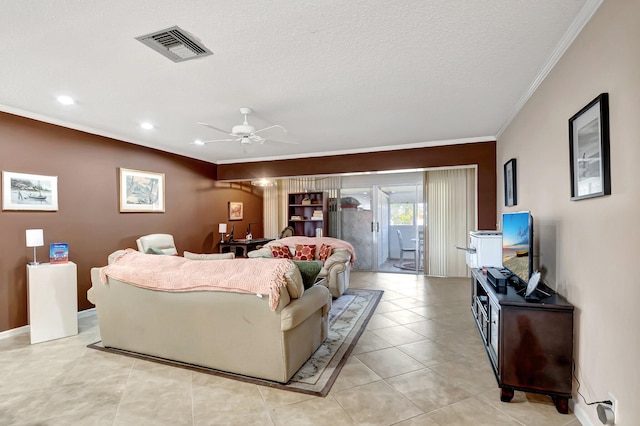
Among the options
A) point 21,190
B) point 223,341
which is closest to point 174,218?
point 21,190

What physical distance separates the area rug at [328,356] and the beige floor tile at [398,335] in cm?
24

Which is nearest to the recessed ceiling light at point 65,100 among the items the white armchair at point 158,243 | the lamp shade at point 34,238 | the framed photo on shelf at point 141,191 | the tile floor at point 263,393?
the lamp shade at point 34,238

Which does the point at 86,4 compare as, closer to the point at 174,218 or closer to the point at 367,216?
the point at 174,218

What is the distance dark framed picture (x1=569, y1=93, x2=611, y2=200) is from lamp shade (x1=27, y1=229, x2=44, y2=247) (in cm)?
503

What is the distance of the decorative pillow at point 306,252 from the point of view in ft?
18.6

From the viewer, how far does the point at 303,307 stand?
255cm

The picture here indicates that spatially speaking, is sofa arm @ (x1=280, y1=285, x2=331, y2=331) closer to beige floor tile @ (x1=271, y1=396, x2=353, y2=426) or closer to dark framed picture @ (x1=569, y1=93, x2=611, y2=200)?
beige floor tile @ (x1=271, y1=396, x2=353, y2=426)

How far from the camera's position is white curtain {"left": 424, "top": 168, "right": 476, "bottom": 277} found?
6.56 m

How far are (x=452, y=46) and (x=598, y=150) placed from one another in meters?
1.16

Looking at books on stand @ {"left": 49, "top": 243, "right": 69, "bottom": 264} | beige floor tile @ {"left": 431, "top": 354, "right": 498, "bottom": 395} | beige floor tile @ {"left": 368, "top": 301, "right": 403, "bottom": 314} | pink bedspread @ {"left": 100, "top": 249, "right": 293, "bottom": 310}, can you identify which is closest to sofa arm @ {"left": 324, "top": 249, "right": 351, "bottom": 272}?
beige floor tile @ {"left": 368, "top": 301, "right": 403, "bottom": 314}

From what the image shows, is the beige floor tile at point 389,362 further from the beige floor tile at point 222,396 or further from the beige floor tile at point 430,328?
the beige floor tile at point 222,396

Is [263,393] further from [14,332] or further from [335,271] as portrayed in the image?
[14,332]

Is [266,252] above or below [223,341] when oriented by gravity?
above

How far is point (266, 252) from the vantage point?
4559mm
